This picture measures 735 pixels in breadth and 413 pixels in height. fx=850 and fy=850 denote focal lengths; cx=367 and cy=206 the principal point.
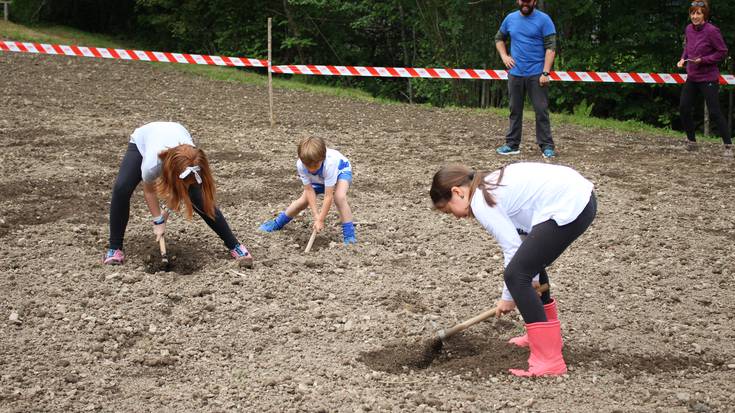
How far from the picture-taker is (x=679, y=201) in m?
8.48

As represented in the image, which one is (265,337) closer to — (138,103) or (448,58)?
(138,103)

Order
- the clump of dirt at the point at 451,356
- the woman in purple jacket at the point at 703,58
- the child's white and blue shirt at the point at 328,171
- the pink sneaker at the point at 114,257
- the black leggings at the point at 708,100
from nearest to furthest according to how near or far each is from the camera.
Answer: the clump of dirt at the point at 451,356, the pink sneaker at the point at 114,257, the child's white and blue shirt at the point at 328,171, the woman in purple jacket at the point at 703,58, the black leggings at the point at 708,100

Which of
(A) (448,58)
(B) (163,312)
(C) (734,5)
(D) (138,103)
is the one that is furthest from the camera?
(A) (448,58)

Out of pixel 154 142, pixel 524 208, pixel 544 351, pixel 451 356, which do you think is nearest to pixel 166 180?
pixel 154 142

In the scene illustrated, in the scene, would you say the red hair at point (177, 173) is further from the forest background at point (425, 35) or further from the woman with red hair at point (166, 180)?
the forest background at point (425, 35)

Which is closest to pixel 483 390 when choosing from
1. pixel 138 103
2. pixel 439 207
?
pixel 439 207

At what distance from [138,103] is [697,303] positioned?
10.6 meters

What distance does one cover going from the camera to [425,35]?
1988cm

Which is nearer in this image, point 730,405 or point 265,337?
point 730,405

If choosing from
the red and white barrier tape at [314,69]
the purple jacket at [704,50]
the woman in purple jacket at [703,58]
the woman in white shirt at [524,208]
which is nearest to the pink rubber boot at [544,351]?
the woman in white shirt at [524,208]

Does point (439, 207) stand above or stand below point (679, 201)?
above

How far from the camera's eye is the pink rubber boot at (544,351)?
4.50 m

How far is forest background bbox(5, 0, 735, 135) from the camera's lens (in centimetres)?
1667

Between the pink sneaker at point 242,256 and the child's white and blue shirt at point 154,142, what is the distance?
91cm
